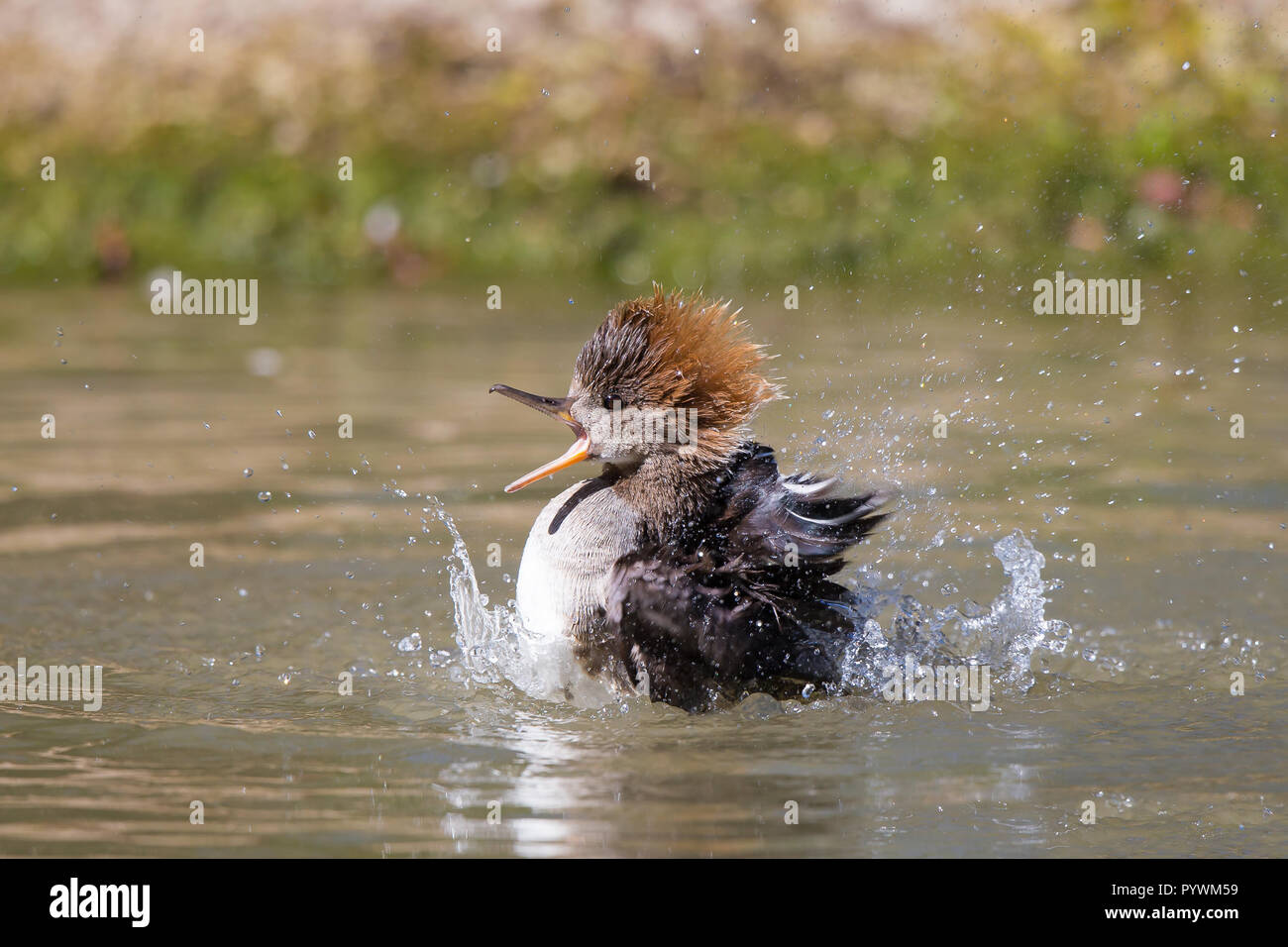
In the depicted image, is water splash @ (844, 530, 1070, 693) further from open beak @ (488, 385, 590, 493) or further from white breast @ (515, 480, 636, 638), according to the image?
open beak @ (488, 385, 590, 493)

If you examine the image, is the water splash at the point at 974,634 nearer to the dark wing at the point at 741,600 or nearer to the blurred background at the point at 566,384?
the blurred background at the point at 566,384

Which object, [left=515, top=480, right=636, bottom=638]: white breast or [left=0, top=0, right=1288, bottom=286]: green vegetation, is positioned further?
[left=0, top=0, right=1288, bottom=286]: green vegetation

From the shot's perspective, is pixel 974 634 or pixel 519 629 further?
pixel 974 634

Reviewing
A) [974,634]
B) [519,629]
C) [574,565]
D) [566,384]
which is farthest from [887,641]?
[566,384]

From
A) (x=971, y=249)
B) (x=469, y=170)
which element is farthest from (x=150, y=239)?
(x=971, y=249)

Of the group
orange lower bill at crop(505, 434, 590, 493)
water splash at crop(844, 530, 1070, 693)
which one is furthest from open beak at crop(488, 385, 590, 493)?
water splash at crop(844, 530, 1070, 693)

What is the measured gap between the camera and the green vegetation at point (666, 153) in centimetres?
1423

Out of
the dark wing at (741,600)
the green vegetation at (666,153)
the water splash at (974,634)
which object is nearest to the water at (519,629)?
the water splash at (974,634)

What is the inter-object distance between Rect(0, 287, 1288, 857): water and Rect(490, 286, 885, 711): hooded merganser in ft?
0.56

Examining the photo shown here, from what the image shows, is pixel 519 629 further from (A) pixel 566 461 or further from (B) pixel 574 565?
(A) pixel 566 461

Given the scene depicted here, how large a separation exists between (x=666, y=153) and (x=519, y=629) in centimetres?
996

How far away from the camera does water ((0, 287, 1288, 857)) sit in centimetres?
461

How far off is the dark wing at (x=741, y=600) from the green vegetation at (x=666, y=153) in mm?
8496

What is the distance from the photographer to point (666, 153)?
1505 centimetres
